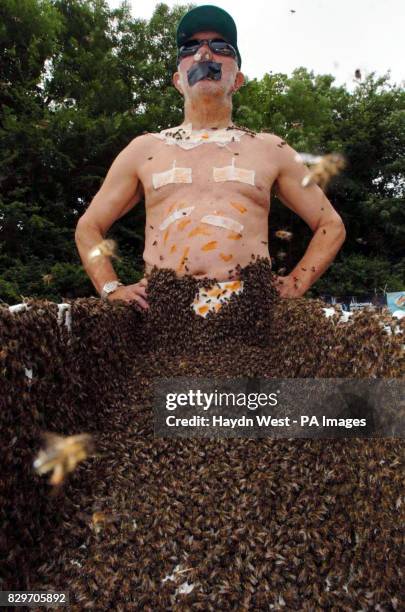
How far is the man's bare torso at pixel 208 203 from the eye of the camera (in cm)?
382

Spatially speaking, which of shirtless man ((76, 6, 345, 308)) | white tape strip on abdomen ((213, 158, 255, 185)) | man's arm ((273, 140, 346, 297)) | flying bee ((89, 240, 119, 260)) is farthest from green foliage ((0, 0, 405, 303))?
white tape strip on abdomen ((213, 158, 255, 185))

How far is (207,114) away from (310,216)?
4.12 feet

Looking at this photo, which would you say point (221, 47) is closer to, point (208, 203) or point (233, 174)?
point (233, 174)

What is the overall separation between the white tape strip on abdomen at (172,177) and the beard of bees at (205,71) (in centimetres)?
77

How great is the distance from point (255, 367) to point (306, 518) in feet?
3.94

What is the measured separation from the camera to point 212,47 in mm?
4297

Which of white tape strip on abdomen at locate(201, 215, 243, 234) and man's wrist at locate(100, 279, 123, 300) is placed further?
man's wrist at locate(100, 279, 123, 300)

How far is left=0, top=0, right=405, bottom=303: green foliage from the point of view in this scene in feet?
32.9

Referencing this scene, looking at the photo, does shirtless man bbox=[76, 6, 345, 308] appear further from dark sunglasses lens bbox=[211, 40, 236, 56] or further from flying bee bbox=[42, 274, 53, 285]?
flying bee bbox=[42, 274, 53, 285]

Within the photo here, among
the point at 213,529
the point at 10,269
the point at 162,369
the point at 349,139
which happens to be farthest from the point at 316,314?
the point at 349,139

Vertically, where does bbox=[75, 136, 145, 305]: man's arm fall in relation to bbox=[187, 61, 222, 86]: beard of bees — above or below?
below

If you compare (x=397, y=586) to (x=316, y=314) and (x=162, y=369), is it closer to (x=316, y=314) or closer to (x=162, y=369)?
(x=316, y=314)

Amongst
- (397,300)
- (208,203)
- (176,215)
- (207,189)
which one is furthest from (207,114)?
(397,300)

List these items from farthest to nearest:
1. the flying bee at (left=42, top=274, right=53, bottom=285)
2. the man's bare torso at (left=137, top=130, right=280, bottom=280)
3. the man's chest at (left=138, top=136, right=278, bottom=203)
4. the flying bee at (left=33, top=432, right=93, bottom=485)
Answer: the flying bee at (left=42, top=274, right=53, bottom=285)
the man's chest at (left=138, top=136, right=278, bottom=203)
the man's bare torso at (left=137, top=130, right=280, bottom=280)
the flying bee at (left=33, top=432, right=93, bottom=485)
